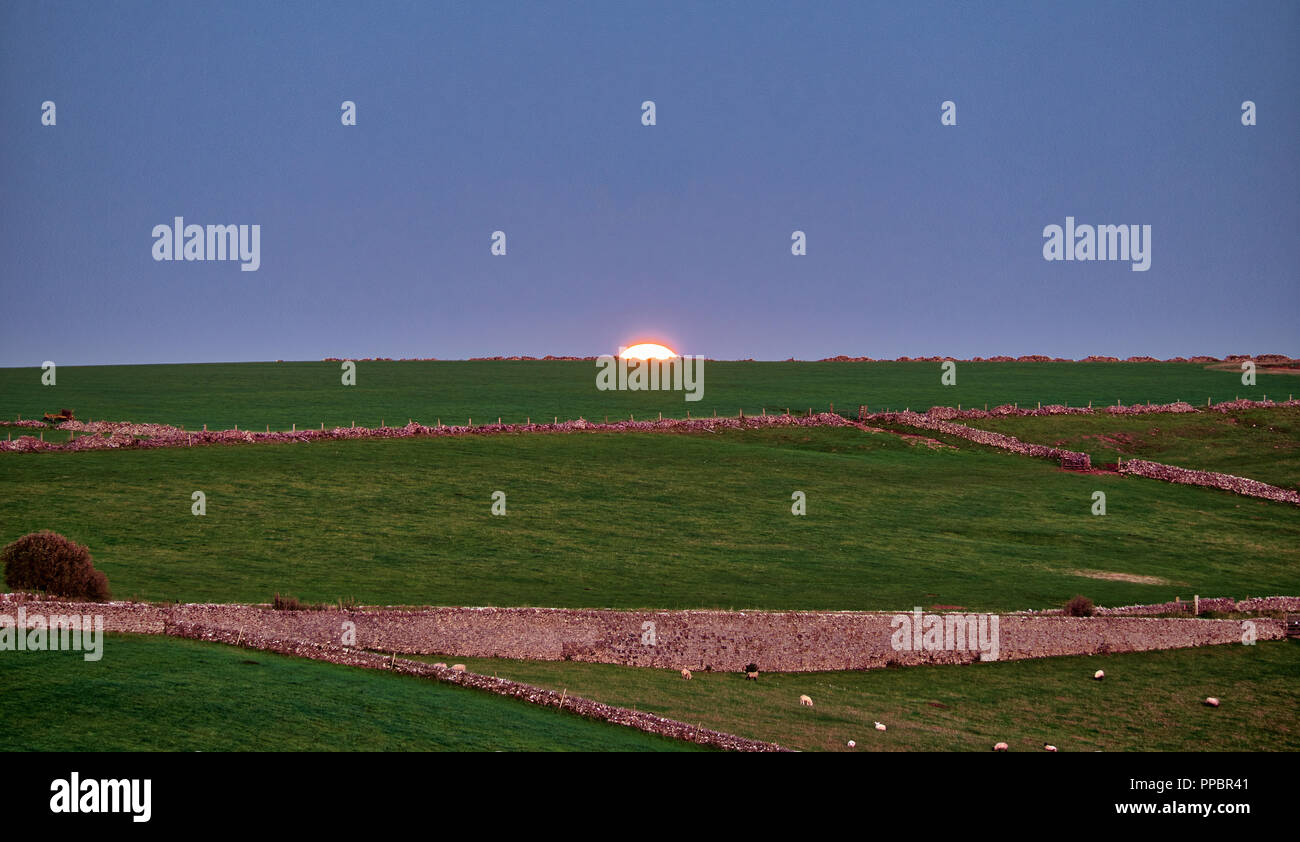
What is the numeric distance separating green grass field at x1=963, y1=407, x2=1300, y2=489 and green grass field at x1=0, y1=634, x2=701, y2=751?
58.4 m

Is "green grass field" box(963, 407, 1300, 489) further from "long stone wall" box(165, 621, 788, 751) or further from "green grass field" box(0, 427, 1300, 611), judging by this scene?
"long stone wall" box(165, 621, 788, 751)

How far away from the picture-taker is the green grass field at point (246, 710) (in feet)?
63.3

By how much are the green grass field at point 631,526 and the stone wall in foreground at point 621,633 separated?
3.67m

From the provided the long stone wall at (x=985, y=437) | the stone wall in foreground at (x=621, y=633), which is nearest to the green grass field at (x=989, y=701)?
the stone wall in foreground at (x=621, y=633)

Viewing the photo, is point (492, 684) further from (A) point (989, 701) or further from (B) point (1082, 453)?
(B) point (1082, 453)

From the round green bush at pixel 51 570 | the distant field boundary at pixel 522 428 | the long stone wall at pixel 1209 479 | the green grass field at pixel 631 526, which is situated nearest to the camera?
the round green bush at pixel 51 570

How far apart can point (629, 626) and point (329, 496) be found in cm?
2693

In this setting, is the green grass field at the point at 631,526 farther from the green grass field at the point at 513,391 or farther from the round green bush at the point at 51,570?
the green grass field at the point at 513,391

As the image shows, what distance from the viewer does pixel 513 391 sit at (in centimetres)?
11762

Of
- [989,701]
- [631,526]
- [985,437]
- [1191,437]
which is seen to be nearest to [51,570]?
[631,526]

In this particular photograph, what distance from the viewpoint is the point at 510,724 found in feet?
75.3
